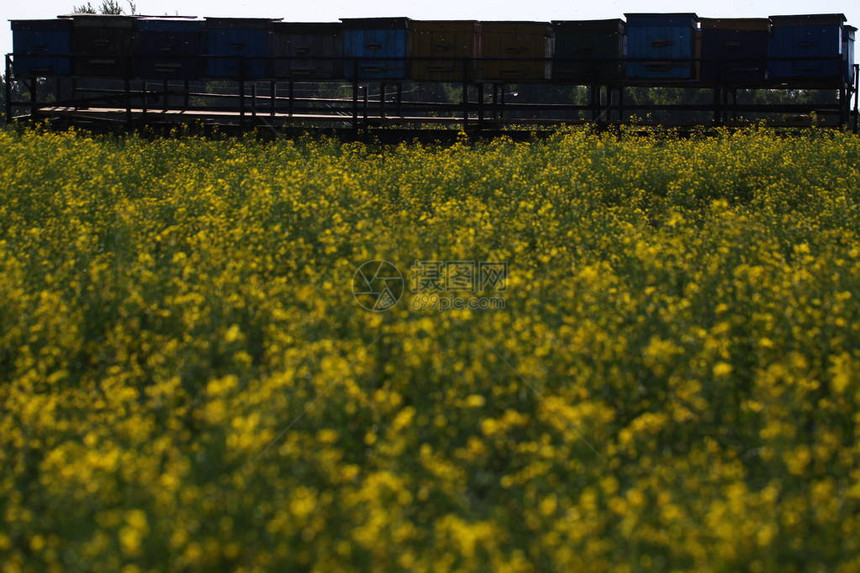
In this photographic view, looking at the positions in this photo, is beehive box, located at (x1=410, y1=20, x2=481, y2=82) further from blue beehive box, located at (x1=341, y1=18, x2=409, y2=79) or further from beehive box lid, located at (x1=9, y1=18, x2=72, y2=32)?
beehive box lid, located at (x1=9, y1=18, x2=72, y2=32)

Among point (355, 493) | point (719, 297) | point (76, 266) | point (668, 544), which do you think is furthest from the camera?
point (76, 266)

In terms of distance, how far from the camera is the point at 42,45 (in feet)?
71.6

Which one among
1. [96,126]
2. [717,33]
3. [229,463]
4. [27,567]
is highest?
[717,33]

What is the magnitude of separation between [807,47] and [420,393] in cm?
1747

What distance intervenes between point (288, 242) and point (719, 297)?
412 centimetres

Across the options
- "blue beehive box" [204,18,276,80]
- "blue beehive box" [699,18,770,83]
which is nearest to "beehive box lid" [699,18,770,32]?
"blue beehive box" [699,18,770,83]

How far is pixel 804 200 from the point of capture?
1309 centimetres

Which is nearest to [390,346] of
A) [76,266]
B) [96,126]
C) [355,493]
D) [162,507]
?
[355,493]

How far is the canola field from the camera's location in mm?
4141

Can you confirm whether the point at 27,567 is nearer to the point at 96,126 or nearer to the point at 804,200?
the point at 804,200

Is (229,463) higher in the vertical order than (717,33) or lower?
lower

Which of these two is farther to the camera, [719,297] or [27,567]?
[719,297]
